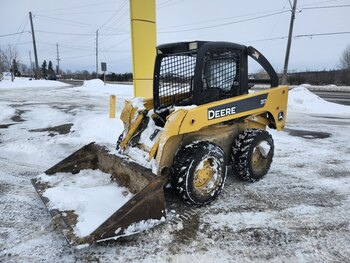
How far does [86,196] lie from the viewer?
347 cm

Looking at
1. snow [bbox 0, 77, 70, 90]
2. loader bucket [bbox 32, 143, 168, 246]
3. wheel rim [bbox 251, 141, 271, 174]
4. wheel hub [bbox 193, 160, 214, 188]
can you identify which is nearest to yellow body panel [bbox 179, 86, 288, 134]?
wheel hub [bbox 193, 160, 214, 188]

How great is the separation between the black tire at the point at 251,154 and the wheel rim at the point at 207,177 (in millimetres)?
682

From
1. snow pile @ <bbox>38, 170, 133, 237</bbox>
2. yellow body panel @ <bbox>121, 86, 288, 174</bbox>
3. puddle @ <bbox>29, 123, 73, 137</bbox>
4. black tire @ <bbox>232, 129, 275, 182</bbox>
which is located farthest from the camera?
puddle @ <bbox>29, 123, 73, 137</bbox>

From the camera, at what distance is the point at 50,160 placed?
5.50 meters

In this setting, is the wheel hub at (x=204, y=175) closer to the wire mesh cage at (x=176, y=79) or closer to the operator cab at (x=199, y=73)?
the operator cab at (x=199, y=73)

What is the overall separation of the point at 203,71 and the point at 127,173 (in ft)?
5.14

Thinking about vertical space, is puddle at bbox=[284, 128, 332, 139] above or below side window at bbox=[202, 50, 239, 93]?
below

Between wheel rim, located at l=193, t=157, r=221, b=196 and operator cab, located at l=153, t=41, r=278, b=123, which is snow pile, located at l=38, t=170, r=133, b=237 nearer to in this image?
wheel rim, located at l=193, t=157, r=221, b=196

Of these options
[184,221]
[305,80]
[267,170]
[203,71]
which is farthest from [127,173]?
[305,80]

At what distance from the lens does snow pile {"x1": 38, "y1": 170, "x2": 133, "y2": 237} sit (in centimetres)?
303

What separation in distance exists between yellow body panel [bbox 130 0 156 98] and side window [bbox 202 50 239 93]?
141 inches

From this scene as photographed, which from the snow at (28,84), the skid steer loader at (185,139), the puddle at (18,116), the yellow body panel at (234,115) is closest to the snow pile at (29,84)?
the snow at (28,84)

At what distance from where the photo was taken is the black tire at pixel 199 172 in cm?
338

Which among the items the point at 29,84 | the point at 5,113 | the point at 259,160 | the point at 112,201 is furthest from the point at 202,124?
the point at 29,84
